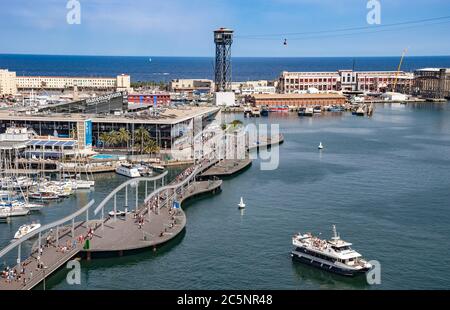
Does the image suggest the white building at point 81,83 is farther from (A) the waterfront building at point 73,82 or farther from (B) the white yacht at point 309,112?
(B) the white yacht at point 309,112

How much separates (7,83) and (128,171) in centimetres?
3689

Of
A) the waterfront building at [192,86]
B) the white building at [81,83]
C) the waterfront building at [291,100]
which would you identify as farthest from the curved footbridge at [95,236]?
the waterfront building at [192,86]

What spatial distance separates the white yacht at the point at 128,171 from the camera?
75.6 ft

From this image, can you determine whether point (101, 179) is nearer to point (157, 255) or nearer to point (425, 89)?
point (157, 255)

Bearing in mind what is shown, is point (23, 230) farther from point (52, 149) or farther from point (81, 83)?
point (81, 83)

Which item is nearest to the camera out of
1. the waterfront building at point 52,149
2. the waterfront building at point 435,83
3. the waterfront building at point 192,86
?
the waterfront building at point 52,149

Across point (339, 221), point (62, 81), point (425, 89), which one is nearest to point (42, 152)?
point (339, 221)

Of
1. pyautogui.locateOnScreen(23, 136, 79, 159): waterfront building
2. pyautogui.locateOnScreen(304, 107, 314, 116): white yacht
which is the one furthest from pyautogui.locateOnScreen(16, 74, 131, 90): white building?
pyautogui.locateOnScreen(23, 136, 79, 159): waterfront building

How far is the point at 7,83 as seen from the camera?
5578cm

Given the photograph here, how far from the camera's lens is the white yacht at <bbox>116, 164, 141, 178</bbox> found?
2303 centimetres

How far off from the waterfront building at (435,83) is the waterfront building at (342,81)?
276cm

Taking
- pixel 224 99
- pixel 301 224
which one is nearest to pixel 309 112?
pixel 224 99

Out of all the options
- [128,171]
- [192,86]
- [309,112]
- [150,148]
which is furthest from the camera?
[192,86]

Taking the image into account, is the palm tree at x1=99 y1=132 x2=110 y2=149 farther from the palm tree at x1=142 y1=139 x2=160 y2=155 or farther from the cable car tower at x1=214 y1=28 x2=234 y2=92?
the cable car tower at x1=214 y1=28 x2=234 y2=92
